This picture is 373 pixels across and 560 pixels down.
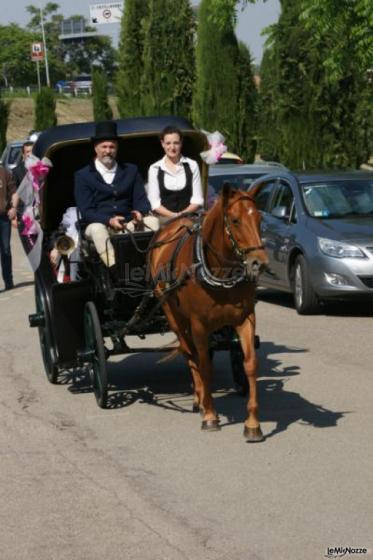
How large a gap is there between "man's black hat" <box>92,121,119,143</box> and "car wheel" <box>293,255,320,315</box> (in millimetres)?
5720

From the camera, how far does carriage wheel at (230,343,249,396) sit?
1095cm

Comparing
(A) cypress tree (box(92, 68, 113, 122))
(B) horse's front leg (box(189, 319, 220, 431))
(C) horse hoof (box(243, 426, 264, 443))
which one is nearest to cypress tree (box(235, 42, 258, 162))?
(A) cypress tree (box(92, 68, 113, 122))

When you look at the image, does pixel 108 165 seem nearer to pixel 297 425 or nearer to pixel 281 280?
pixel 297 425

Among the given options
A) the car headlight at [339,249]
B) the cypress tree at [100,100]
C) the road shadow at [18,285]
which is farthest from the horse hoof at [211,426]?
the cypress tree at [100,100]

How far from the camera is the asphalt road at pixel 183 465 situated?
6.73 meters

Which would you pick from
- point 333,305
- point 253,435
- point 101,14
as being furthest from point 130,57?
point 101,14

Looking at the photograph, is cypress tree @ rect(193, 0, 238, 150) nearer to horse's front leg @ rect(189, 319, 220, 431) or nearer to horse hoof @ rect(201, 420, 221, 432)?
horse's front leg @ rect(189, 319, 220, 431)

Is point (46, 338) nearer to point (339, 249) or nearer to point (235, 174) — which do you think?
point (339, 249)

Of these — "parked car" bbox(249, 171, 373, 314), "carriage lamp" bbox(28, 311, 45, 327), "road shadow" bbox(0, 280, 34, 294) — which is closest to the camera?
"carriage lamp" bbox(28, 311, 45, 327)

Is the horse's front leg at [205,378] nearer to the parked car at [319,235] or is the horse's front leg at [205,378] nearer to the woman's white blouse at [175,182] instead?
Answer: the woman's white blouse at [175,182]

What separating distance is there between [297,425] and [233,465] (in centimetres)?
133

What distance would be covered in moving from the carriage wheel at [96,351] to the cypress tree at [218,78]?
31.4m

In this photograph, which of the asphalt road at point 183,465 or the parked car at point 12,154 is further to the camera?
the parked car at point 12,154

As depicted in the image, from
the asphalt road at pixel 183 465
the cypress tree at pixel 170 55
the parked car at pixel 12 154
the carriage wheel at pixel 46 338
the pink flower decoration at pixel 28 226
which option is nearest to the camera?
the asphalt road at pixel 183 465
